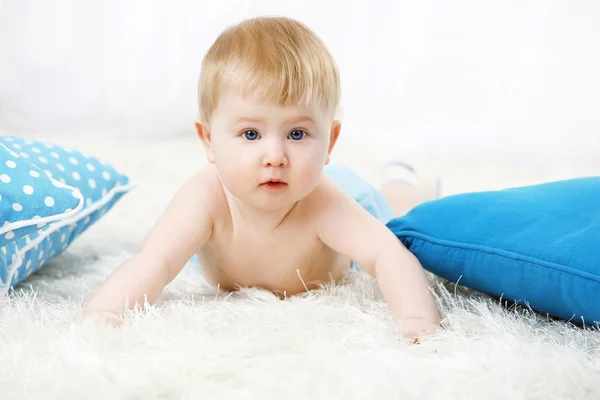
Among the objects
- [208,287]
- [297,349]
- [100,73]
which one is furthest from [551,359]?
[100,73]

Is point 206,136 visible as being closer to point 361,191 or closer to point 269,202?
point 269,202

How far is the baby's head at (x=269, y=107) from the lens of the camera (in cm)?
103

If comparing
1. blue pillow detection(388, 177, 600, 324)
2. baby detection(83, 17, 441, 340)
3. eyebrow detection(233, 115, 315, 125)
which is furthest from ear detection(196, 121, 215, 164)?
blue pillow detection(388, 177, 600, 324)

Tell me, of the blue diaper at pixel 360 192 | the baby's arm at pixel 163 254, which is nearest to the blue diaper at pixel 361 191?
the blue diaper at pixel 360 192

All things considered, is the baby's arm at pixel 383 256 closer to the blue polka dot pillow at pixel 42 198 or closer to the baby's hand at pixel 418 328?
the baby's hand at pixel 418 328

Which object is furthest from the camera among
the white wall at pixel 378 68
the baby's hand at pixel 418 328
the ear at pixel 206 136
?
the white wall at pixel 378 68

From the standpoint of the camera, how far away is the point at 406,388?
2.47 feet

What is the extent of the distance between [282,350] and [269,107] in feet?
1.14

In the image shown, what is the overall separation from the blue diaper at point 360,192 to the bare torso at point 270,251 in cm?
24

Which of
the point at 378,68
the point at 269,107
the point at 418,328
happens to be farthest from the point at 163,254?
the point at 378,68

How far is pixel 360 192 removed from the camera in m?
1.55

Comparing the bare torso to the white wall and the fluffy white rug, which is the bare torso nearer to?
the fluffy white rug

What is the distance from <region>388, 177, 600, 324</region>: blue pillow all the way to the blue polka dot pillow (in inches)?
22.1

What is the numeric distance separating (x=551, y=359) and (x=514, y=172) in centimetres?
186
